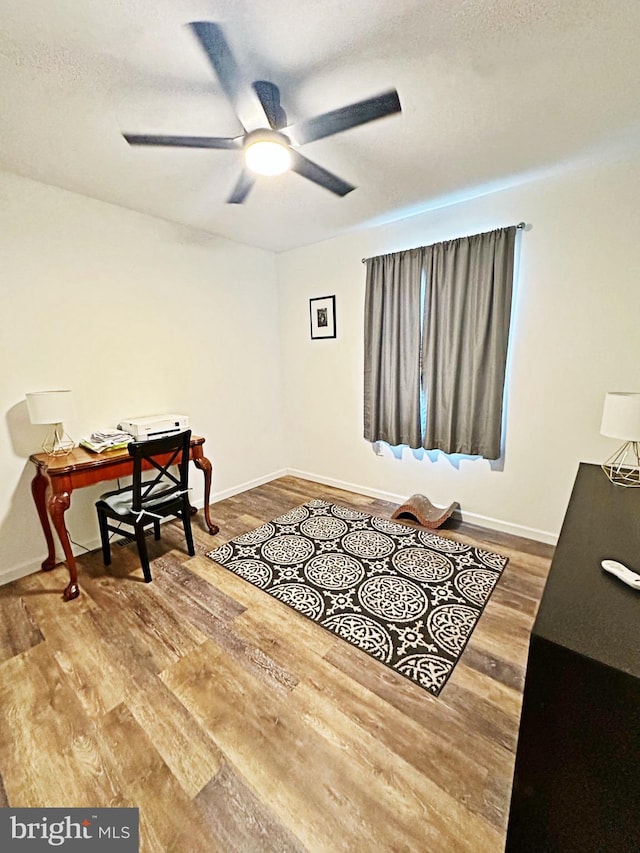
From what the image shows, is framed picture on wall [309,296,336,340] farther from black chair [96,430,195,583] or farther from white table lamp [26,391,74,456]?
white table lamp [26,391,74,456]

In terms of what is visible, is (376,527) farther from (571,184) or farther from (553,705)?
(571,184)

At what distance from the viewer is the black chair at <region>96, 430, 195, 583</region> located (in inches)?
83.7

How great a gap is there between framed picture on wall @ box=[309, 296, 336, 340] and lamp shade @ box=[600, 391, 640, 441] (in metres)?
2.33

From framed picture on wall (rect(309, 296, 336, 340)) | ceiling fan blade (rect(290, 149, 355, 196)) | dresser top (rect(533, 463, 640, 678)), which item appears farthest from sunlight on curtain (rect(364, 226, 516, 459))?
dresser top (rect(533, 463, 640, 678))

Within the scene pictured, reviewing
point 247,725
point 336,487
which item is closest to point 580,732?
point 247,725

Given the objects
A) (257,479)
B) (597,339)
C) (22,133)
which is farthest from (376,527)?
(22,133)

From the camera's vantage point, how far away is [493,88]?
1.47m

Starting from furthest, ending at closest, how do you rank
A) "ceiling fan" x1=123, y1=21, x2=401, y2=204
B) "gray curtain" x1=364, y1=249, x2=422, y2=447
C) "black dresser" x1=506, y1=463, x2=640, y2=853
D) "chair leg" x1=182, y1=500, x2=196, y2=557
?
"gray curtain" x1=364, y1=249, x2=422, y2=447 → "chair leg" x1=182, y1=500, x2=196, y2=557 → "ceiling fan" x1=123, y1=21, x2=401, y2=204 → "black dresser" x1=506, y1=463, x2=640, y2=853

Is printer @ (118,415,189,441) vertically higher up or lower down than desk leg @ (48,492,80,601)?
higher up

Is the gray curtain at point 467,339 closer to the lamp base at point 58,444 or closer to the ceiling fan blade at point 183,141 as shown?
the ceiling fan blade at point 183,141

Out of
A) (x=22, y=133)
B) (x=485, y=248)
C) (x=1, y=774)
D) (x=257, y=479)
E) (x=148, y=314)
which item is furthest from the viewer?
(x=257, y=479)

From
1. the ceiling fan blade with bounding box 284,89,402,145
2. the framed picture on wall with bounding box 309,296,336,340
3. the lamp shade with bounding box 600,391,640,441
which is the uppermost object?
the ceiling fan blade with bounding box 284,89,402,145

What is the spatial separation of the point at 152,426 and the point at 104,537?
812mm

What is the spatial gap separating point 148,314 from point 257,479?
1.98 metres
